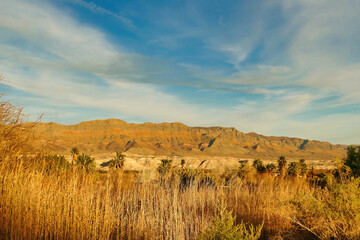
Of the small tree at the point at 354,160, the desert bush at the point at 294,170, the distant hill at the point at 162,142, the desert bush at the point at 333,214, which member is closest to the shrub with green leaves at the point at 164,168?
the desert bush at the point at 333,214

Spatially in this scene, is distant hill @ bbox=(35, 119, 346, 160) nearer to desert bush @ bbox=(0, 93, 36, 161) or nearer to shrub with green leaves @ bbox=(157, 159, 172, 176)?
shrub with green leaves @ bbox=(157, 159, 172, 176)

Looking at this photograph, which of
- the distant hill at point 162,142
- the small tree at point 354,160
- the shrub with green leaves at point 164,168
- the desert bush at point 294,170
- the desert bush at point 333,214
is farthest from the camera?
the distant hill at point 162,142

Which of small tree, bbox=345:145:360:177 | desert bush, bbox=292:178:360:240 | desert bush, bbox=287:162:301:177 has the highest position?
small tree, bbox=345:145:360:177

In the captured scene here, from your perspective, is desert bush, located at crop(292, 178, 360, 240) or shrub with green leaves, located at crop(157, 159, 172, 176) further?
shrub with green leaves, located at crop(157, 159, 172, 176)

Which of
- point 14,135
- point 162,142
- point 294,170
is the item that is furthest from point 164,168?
point 162,142

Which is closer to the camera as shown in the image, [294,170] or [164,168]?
[164,168]

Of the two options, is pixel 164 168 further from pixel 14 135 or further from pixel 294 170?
pixel 294 170

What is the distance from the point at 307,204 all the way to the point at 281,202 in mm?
657

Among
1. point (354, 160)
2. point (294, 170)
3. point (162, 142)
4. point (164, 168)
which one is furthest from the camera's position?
point (162, 142)

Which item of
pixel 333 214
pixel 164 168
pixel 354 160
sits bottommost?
pixel 333 214

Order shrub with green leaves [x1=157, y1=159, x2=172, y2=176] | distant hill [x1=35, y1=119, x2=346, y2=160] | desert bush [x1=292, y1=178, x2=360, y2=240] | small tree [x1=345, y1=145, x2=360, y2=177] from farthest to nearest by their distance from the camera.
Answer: distant hill [x1=35, y1=119, x2=346, y2=160]
small tree [x1=345, y1=145, x2=360, y2=177]
shrub with green leaves [x1=157, y1=159, x2=172, y2=176]
desert bush [x1=292, y1=178, x2=360, y2=240]

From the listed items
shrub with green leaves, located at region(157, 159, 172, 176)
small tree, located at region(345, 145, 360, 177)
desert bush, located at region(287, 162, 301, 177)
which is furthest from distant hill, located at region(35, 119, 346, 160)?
small tree, located at region(345, 145, 360, 177)

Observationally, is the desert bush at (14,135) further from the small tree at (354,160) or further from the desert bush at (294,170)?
the desert bush at (294,170)

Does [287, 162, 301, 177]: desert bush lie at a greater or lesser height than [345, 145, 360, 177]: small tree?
lesser
